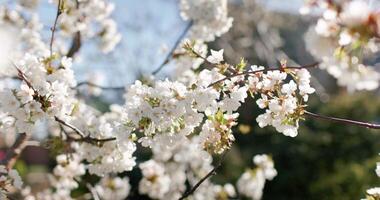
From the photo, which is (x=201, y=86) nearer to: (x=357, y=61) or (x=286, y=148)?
(x=357, y=61)

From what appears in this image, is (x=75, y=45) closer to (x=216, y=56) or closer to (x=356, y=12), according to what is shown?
(x=216, y=56)

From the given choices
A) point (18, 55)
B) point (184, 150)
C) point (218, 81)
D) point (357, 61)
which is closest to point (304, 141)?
point (184, 150)

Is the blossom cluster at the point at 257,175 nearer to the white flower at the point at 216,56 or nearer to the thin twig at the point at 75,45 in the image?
the thin twig at the point at 75,45

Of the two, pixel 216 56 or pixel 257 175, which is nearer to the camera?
pixel 216 56

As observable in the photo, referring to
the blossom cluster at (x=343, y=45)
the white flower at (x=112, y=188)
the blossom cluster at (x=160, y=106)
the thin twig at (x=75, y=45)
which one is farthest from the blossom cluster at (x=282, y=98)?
the white flower at (x=112, y=188)

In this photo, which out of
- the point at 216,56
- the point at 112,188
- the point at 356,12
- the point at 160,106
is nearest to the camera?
the point at 356,12

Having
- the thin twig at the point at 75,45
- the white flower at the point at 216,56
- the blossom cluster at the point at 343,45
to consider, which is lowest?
the blossom cluster at the point at 343,45

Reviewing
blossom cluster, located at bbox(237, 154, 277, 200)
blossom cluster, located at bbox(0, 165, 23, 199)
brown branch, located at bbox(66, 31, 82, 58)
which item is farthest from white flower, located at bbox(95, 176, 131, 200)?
blossom cluster, located at bbox(0, 165, 23, 199)

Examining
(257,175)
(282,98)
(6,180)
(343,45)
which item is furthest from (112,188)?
(343,45)

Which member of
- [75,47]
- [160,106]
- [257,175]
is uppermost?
[75,47]
